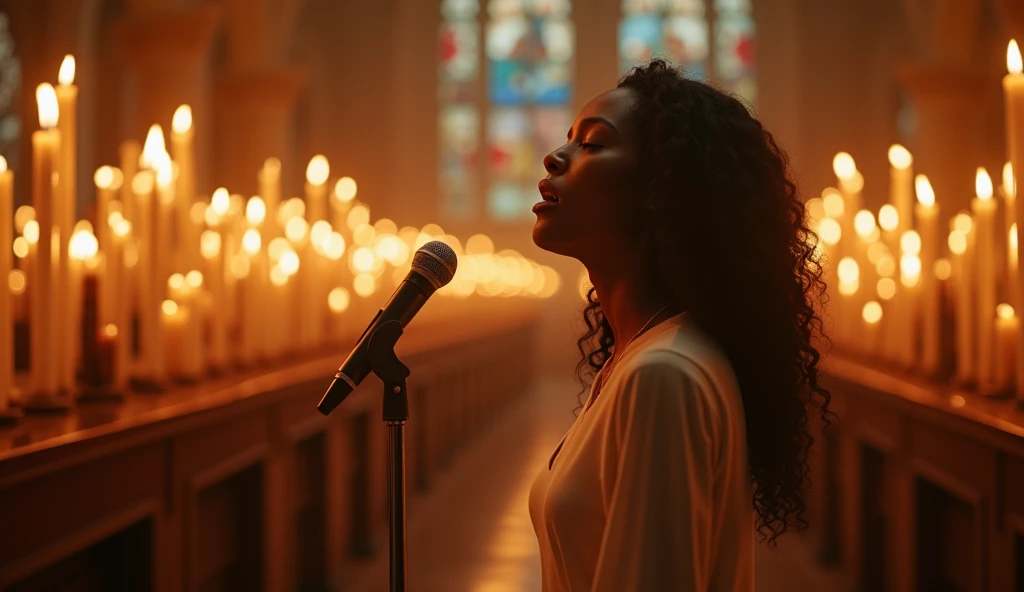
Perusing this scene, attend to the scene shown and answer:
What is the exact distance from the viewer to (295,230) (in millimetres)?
5453

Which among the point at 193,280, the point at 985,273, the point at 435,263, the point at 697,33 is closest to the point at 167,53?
the point at 193,280

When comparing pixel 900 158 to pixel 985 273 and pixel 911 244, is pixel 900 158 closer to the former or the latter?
pixel 911 244

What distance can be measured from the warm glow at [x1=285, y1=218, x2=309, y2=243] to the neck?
3840mm

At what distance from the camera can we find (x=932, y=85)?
45.7 ft

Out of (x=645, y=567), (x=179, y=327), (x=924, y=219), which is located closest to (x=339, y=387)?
(x=645, y=567)

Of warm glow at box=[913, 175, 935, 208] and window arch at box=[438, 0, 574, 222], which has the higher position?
window arch at box=[438, 0, 574, 222]

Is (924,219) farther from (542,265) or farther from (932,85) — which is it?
(542,265)

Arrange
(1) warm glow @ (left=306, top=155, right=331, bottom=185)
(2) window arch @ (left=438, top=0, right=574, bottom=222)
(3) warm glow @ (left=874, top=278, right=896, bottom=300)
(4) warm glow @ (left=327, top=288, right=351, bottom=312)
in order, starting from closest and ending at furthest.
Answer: (3) warm glow @ (left=874, top=278, right=896, bottom=300) → (1) warm glow @ (left=306, top=155, right=331, bottom=185) → (4) warm glow @ (left=327, top=288, right=351, bottom=312) → (2) window arch @ (left=438, top=0, right=574, bottom=222)

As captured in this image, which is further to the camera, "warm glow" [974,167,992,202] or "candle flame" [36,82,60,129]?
"warm glow" [974,167,992,202]

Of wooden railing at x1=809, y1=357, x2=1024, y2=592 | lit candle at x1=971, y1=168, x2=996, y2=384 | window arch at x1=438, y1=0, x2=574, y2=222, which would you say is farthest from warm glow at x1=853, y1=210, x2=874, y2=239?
window arch at x1=438, y1=0, x2=574, y2=222

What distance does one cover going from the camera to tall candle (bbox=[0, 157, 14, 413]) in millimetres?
2607

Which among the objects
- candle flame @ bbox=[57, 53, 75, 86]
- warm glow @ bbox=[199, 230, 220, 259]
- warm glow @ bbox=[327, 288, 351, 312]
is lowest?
warm glow @ bbox=[327, 288, 351, 312]

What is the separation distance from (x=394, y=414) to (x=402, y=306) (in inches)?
6.4

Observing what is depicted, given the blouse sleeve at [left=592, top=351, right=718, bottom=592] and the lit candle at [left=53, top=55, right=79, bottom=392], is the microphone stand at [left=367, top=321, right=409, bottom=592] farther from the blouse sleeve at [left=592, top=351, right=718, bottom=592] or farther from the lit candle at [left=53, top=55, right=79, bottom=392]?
the lit candle at [left=53, top=55, right=79, bottom=392]
